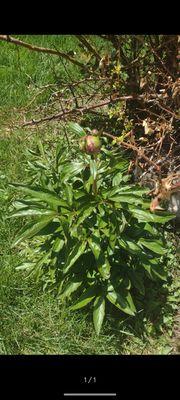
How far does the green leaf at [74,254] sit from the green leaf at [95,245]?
0.09 ft

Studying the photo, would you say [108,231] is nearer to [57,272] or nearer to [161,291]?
[57,272]

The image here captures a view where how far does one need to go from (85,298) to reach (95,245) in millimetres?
347

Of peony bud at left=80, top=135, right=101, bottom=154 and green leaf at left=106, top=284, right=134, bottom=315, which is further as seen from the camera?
green leaf at left=106, top=284, right=134, bottom=315

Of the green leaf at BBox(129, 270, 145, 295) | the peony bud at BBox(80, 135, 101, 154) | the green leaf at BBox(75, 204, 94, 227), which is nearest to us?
the peony bud at BBox(80, 135, 101, 154)

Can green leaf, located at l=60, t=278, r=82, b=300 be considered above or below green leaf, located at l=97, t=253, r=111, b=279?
below

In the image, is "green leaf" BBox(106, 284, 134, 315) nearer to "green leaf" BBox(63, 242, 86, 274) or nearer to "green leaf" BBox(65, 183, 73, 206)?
"green leaf" BBox(63, 242, 86, 274)

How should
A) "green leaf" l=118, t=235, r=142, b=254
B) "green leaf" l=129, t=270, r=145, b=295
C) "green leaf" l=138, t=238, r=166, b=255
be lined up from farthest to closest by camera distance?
"green leaf" l=129, t=270, r=145, b=295
"green leaf" l=138, t=238, r=166, b=255
"green leaf" l=118, t=235, r=142, b=254

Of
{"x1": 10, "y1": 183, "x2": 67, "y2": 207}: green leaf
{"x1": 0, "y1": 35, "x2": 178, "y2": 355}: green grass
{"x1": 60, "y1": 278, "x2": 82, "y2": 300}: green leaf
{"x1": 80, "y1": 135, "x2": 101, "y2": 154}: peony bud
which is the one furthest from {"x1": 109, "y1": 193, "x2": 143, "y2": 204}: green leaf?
{"x1": 0, "y1": 35, "x2": 178, "y2": 355}: green grass

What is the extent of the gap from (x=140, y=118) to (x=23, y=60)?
1.29m

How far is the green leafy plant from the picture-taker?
2373 mm
